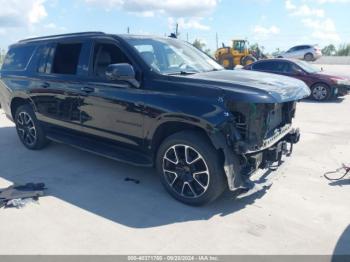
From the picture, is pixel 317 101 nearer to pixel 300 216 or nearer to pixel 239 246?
pixel 300 216

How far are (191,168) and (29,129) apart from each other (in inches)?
146

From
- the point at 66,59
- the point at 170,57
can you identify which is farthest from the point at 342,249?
the point at 66,59

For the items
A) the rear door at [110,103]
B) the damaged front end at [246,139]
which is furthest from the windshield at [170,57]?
the damaged front end at [246,139]

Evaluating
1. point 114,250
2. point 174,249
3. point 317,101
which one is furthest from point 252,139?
point 317,101

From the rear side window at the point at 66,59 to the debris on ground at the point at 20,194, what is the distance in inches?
69.7

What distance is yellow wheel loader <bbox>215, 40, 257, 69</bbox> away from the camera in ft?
80.8

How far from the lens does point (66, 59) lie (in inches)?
212

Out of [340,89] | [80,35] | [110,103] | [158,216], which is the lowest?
[158,216]

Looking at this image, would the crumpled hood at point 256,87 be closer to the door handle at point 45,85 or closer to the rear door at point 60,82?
the rear door at point 60,82

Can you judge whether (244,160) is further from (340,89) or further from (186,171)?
(340,89)

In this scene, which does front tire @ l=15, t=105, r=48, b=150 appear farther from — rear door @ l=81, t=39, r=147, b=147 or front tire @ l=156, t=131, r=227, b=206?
front tire @ l=156, t=131, r=227, b=206

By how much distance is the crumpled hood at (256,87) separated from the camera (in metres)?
3.54

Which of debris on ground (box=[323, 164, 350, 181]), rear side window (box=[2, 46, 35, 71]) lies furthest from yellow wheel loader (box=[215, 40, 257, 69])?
debris on ground (box=[323, 164, 350, 181])

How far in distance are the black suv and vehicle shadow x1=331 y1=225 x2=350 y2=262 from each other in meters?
1.10
